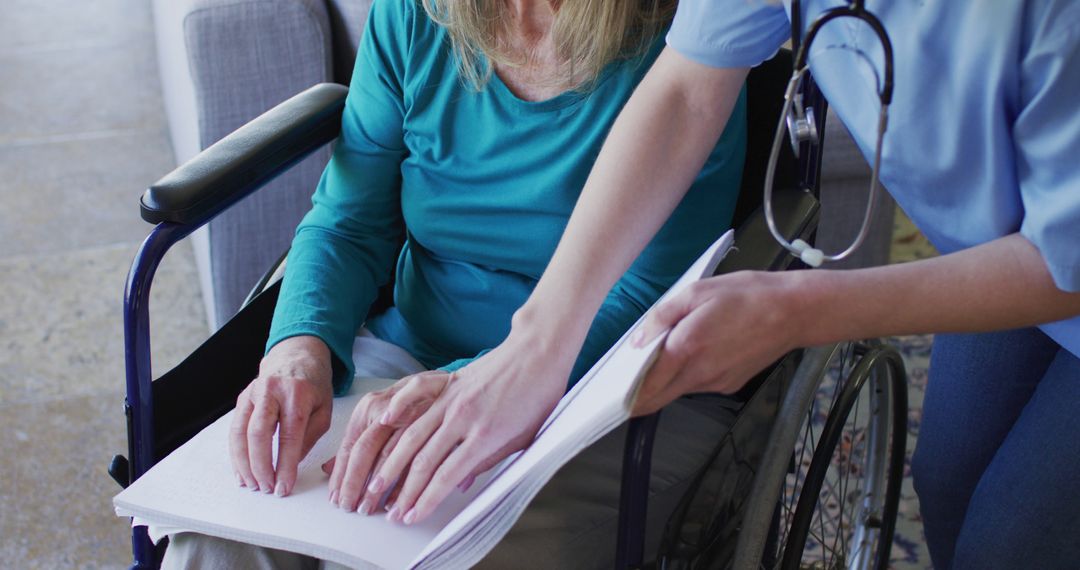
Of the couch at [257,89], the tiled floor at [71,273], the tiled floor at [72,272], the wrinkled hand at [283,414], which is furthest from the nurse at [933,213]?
the tiled floor at [71,273]

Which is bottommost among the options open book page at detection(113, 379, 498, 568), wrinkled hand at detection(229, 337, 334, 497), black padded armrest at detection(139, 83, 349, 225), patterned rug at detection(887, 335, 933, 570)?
patterned rug at detection(887, 335, 933, 570)

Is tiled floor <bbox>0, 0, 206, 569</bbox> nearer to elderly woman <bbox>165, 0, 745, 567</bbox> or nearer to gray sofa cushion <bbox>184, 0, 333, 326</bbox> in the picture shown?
gray sofa cushion <bbox>184, 0, 333, 326</bbox>

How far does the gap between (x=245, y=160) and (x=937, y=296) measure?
69 cm

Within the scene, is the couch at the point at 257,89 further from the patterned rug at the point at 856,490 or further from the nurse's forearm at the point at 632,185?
the nurse's forearm at the point at 632,185

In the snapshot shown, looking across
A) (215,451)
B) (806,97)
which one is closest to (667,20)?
(806,97)

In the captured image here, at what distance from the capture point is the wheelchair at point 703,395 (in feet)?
3.15

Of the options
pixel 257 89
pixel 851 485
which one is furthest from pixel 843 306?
pixel 257 89

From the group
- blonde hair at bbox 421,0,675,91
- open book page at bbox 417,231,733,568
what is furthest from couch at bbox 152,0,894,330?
open book page at bbox 417,231,733,568

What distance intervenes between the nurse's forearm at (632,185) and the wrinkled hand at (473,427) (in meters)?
0.04

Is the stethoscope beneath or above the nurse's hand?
above

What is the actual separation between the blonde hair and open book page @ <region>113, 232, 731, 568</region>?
0.30 m

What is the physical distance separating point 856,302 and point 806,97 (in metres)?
0.42

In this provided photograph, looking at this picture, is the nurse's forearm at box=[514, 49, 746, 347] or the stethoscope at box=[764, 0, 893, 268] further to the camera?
the nurse's forearm at box=[514, 49, 746, 347]

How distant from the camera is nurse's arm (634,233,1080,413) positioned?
0.78 metres
